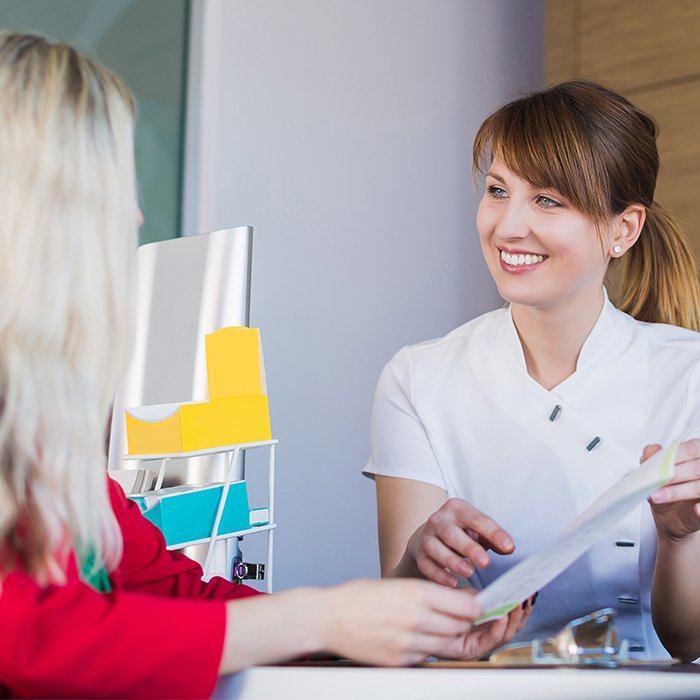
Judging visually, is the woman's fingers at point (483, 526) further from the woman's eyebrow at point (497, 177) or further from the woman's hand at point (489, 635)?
the woman's eyebrow at point (497, 177)

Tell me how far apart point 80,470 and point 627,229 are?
113 centimetres

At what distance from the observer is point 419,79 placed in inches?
134

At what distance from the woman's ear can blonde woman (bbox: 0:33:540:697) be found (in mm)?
953

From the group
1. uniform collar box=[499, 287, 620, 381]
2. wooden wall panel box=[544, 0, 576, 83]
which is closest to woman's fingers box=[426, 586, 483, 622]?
uniform collar box=[499, 287, 620, 381]

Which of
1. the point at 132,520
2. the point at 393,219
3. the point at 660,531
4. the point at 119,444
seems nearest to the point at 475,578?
the point at 660,531

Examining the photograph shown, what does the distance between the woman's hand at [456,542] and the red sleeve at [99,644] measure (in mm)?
459

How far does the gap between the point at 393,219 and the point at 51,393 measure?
8.64 feet

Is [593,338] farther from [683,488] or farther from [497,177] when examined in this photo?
[683,488]

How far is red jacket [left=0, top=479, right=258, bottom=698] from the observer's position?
2.09 ft

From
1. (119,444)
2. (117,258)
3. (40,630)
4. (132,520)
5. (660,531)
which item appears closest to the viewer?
(40,630)

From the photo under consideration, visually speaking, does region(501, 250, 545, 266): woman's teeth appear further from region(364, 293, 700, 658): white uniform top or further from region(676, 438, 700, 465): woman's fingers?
region(676, 438, 700, 465): woman's fingers

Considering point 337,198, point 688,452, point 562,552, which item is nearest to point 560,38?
point 337,198

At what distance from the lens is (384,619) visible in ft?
2.40

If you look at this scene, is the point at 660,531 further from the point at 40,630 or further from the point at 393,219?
the point at 393,219
